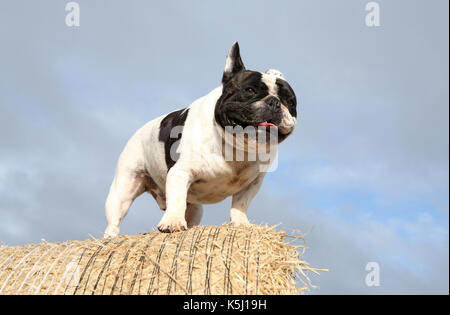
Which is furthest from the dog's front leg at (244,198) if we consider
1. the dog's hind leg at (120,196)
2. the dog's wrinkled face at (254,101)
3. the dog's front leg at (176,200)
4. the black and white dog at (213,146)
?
the dog's hind leg at (120,196)

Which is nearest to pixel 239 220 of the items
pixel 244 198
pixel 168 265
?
pixel 244 198

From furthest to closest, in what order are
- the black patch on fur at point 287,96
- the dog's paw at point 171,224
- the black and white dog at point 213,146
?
the black patch on fur at point 287,96 < the black and white dog at point 213,146 < the dog's paw at point 171,224

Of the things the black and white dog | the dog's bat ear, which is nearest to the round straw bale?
the black and white dog

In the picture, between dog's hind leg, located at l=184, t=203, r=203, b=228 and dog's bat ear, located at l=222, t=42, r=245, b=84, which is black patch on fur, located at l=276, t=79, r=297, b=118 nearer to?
dog's bat ear, located at l=222, t=42, r=245, b=84

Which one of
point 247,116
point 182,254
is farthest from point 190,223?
point 182,254

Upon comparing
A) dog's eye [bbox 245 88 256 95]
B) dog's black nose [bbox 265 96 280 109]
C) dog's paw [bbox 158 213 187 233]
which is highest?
dog's eye [bbox 245 88 256 95]

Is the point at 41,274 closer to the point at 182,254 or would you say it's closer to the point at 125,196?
the point at 182,254

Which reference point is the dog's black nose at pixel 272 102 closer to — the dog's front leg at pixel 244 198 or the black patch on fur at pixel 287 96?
the black patch on fur at pixel 287 96

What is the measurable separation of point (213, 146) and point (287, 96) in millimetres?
965

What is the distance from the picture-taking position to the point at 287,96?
604 centimetres

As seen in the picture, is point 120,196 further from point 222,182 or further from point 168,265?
point 168,265

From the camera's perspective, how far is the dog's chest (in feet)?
20.8

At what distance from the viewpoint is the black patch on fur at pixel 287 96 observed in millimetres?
6016
